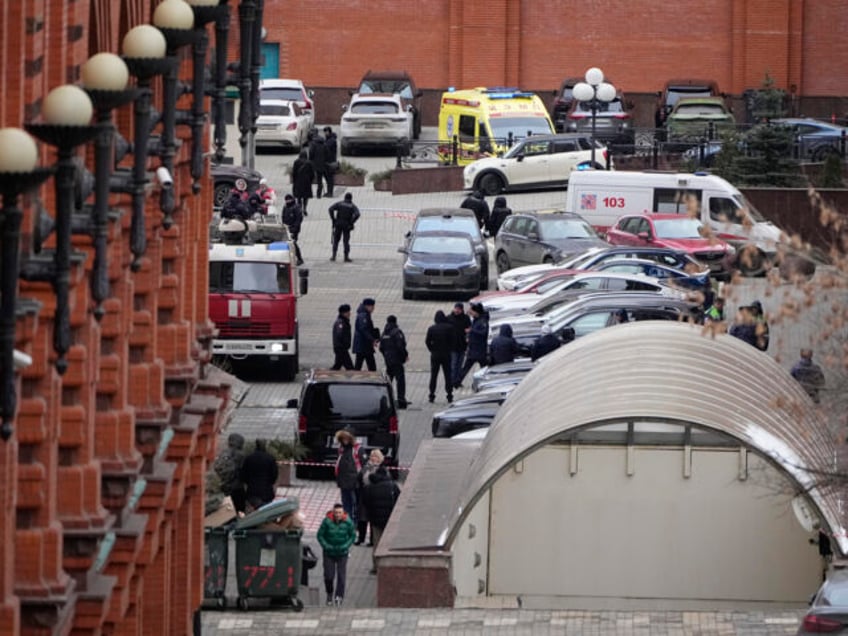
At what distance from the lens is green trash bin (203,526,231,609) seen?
23344mm

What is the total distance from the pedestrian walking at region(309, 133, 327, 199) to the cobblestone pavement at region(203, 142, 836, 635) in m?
0.59

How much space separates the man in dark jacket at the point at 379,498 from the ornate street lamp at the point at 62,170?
40.7 feet

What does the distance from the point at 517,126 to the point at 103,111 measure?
43.1 meters

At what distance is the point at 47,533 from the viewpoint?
1427cm

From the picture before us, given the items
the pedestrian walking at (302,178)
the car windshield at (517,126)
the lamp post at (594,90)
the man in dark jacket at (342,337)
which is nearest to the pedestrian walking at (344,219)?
the pedestrian walking at (302,178)

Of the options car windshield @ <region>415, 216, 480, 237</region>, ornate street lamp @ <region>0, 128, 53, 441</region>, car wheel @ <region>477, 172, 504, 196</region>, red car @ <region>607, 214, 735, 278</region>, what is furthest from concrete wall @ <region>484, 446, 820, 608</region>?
car wheel @ <region>477, 172, 504, 196</region>

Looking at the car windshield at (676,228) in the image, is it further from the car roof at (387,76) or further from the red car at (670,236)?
the car roof at (387,76)

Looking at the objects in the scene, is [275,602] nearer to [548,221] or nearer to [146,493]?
[146,493]

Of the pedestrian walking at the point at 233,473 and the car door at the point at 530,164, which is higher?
the car door at the point at 530,164

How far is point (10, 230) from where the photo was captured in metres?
10.7

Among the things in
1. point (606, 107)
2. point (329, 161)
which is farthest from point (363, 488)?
point (606, 107)

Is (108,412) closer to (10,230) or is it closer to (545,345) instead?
(10,230)

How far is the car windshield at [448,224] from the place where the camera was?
140 feet

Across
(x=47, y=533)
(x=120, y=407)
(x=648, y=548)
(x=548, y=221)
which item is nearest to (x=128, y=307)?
(x=120, y=407)
